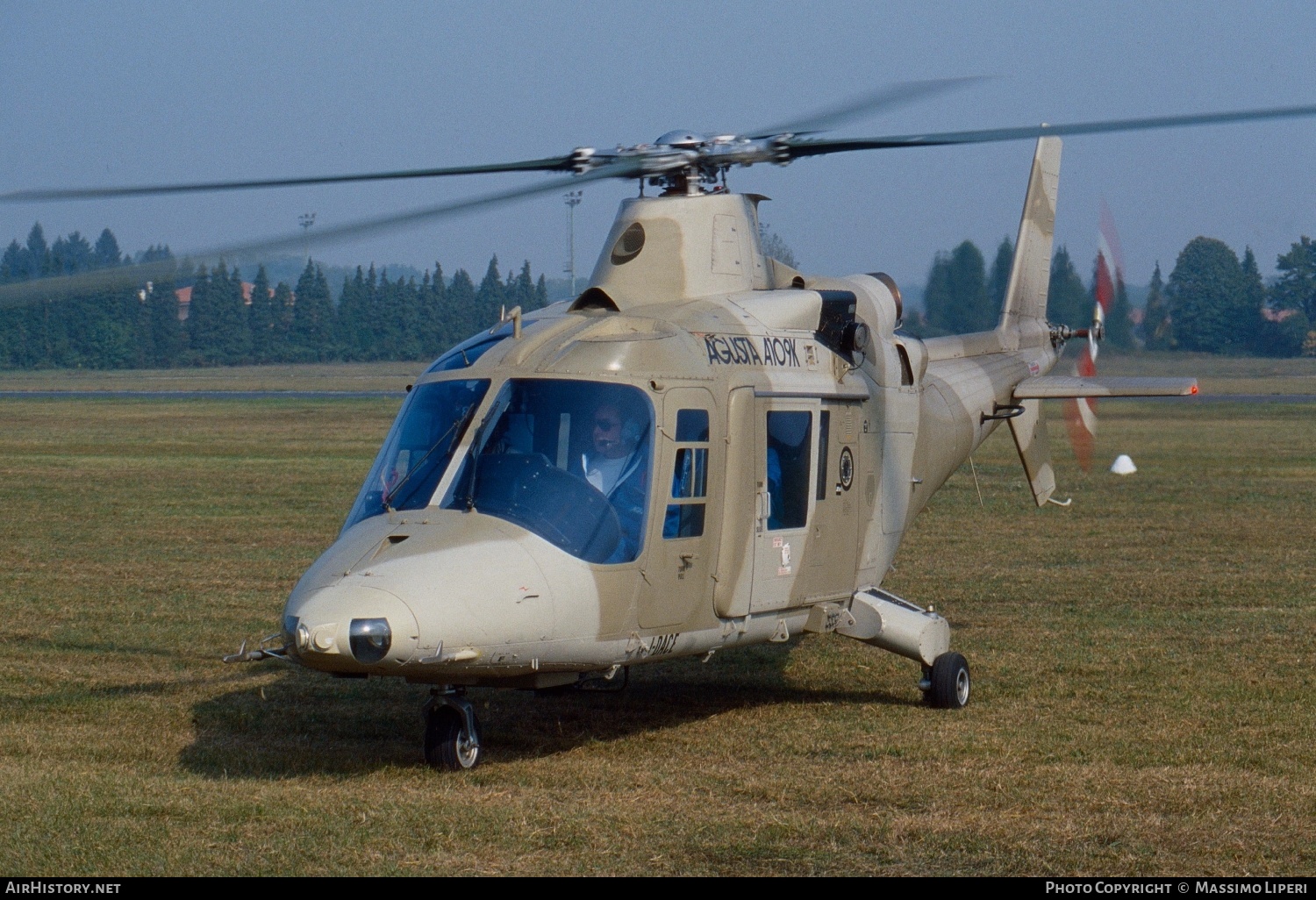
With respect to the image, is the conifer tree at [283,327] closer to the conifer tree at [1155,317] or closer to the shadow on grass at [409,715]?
the conifer tree at [1155,317]

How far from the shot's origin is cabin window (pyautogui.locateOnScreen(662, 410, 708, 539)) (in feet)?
25.7

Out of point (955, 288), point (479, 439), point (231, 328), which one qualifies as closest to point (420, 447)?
point (479, 439)

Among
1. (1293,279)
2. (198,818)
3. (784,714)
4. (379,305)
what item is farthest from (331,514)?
(379,305)

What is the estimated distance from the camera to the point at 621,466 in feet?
24.9

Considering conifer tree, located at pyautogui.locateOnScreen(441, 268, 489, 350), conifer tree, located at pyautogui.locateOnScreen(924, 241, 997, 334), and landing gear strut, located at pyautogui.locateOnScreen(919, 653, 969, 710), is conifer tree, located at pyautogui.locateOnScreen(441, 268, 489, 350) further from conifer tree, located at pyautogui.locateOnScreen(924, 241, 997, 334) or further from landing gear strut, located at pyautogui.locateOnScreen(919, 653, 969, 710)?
landing gear strut, located at pyautogui.locateOnScreen(919, 653, 969, 710)

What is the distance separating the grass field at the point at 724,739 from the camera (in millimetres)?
6293

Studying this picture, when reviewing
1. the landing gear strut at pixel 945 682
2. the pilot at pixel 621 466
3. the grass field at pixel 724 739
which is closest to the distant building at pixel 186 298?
the grass field at pixel 724 739

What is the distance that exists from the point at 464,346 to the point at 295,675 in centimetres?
348

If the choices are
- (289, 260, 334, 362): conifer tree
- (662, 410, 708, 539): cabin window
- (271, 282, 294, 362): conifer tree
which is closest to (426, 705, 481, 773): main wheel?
(662, 410, 708, 539): cabin window

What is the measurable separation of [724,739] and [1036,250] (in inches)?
274

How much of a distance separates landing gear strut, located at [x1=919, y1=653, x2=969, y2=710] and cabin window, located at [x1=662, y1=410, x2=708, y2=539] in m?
2.24

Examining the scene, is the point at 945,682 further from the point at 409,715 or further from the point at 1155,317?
the point at 1155,317

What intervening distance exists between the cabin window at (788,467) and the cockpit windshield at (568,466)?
1.11 metres

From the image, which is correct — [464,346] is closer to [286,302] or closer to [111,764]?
[111,764]
